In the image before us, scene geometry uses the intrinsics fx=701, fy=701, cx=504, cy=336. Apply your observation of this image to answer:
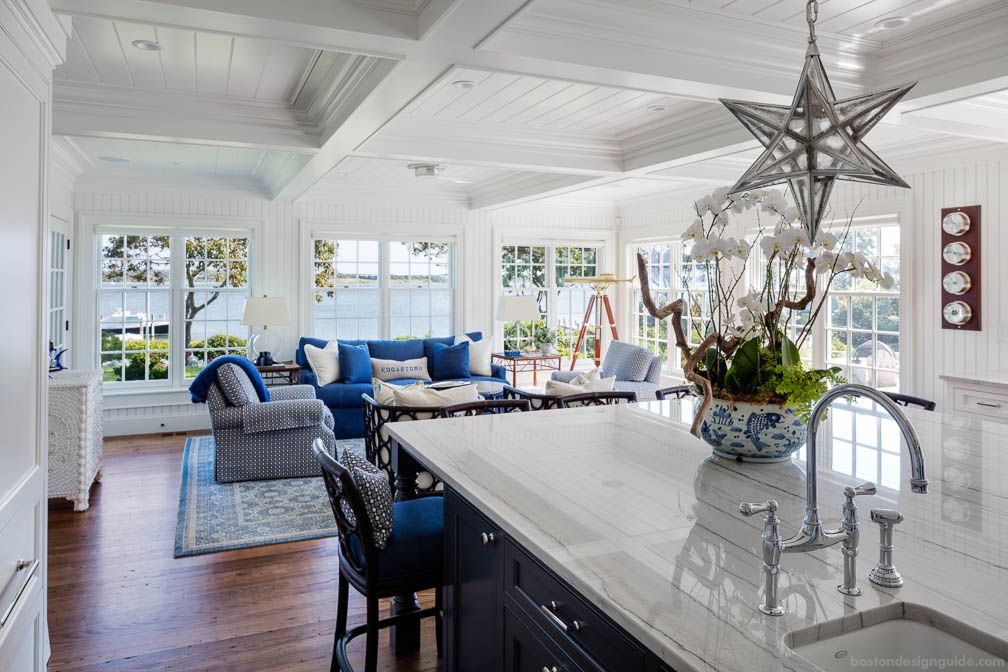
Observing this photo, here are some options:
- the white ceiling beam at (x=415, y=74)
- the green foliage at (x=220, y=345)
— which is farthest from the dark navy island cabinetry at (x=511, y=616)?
the green foliage at (x=220, y=345)

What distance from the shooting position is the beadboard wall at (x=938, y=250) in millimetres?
4871

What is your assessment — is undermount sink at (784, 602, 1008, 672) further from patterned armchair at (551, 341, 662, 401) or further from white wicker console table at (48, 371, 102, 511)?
patterned armchair at (551, 341, 662, 401)

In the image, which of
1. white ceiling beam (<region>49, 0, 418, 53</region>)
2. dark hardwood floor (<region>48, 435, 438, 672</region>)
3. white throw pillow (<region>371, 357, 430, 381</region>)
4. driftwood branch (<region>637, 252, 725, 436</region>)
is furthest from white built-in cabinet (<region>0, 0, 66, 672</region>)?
white throw pillow (<region>371, 357, 430, 381</region>)

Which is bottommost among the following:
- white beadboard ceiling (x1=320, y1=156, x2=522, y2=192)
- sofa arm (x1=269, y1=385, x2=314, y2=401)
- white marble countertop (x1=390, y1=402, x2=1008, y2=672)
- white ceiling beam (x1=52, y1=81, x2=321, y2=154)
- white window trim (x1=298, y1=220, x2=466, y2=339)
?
sofa arm (x1=269, y1=385, x2=314, y2=401)

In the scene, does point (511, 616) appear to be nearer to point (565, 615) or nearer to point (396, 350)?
point (565, 615)

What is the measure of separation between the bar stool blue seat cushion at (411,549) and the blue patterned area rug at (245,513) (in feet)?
6.48

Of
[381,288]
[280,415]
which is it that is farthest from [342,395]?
[381,288]

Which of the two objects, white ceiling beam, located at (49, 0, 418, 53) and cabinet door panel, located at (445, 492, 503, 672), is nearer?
cabinet door panel, located at (445, 492, 503, 672)

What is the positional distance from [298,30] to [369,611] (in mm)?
2032

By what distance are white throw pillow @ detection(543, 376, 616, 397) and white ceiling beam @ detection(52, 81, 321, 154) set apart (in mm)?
2221

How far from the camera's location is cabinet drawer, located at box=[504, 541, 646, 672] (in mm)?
1180

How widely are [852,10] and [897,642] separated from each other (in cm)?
271

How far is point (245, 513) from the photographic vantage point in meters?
4.46

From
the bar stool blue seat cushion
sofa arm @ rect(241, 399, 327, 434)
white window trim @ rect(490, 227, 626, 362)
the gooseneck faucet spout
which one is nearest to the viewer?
the gooseneck faucet spout
